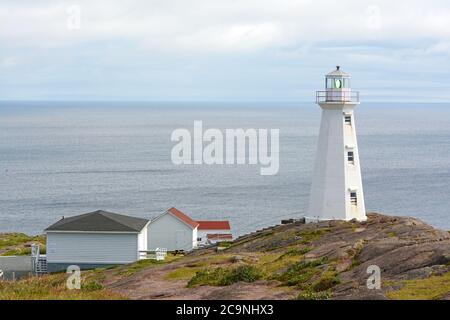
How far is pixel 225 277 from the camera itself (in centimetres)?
2253

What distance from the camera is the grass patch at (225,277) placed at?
73.3 feet

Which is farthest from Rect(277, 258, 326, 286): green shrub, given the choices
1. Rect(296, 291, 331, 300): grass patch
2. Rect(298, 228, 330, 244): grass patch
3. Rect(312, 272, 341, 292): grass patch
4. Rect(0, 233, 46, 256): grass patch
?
Rect(0, 233, 46, 256): grass patch

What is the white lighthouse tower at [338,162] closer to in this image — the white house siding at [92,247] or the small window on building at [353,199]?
the small window on building at [353,199]

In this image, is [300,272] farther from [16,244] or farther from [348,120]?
[16,244]

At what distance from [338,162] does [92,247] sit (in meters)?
14.4

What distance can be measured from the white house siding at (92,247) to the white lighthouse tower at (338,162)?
36.1ft

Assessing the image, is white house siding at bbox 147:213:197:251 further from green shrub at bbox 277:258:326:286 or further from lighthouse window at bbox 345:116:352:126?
green shrub at bbox 277:258:326:286

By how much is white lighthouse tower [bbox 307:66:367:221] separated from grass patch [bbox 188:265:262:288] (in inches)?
474

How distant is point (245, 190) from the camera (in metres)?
97.7

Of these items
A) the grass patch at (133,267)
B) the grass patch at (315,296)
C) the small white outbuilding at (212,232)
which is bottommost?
the grass patch at (315,296)

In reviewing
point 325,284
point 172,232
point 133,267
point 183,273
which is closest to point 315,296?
point 325,284

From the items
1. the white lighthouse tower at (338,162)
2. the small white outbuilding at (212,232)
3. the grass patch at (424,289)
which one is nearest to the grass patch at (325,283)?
the grass patch at (424,289)

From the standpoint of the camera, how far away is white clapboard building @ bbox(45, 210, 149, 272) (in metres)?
40.8
